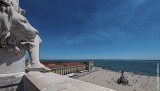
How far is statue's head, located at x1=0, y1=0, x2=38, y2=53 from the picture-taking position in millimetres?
2503

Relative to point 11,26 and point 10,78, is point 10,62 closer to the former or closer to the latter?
point 10,78

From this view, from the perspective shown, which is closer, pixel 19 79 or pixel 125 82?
pixel 19 79

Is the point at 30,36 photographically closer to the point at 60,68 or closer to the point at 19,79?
the point at 19,79

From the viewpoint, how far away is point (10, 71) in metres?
3.10

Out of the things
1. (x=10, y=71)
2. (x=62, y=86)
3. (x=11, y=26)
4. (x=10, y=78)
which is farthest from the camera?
(x=10, y=71)

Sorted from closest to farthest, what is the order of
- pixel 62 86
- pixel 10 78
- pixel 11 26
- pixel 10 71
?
pixel 62 86
pixel 11 26
pixel 10 78
pixel 10 71

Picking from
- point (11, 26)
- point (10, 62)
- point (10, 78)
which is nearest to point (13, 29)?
point (11, 26)

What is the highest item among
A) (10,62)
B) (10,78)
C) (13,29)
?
(13,29)

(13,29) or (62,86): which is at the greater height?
(13,29)

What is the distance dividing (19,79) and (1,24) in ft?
6.84

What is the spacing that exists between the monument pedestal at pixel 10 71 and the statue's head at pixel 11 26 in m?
0.48

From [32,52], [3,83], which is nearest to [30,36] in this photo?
[32,52]

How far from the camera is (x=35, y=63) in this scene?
399 centimetres

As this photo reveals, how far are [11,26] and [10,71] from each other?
1.72 m
